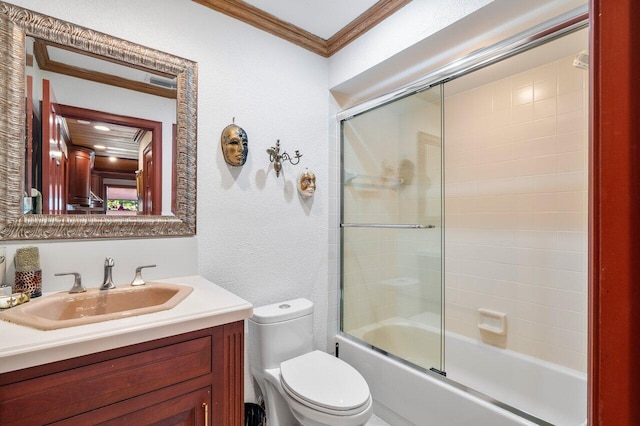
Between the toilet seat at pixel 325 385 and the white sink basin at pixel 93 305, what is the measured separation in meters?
0.67

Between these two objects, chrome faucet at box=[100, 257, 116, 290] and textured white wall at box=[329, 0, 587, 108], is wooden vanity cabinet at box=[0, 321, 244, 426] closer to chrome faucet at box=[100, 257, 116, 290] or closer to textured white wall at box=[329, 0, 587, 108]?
chrome faucet at box=[100, 257, 116, 290]

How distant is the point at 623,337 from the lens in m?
0.28

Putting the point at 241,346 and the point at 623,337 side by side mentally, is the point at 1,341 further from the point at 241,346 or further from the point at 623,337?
the point at 623,337

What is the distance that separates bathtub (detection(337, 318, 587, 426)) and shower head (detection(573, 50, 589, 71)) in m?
1.58

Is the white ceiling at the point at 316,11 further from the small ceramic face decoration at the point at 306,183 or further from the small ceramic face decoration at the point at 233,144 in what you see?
the small ceramic face decoration at the point at 306,183

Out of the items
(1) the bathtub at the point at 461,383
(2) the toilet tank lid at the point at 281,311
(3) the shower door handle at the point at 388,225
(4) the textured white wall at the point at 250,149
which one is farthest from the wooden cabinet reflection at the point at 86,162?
(1) the bathtub at the point at 461,383

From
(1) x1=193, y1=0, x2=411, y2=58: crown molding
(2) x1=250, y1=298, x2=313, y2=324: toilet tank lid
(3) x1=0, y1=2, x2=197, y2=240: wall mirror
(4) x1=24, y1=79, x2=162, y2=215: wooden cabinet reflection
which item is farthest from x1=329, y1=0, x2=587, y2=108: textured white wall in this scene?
(2) x1=250, y1=298, x2=313, y2=324: toilet tank lid

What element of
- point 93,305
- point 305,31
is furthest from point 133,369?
point 305,31

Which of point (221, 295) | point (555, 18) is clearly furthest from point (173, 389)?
point (555, 18)

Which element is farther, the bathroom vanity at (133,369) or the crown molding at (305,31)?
the crown molding at (305,31)

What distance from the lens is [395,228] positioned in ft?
6.66

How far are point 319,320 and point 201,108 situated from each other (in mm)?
1532

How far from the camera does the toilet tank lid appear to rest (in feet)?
5.38

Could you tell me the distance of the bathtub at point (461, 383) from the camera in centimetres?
146
